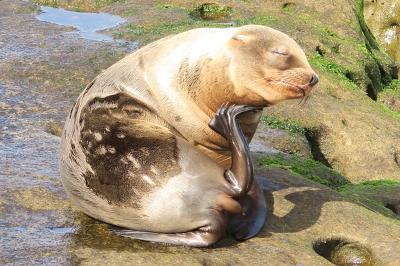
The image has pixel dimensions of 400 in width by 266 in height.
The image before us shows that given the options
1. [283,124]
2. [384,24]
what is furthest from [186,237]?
[384,24]

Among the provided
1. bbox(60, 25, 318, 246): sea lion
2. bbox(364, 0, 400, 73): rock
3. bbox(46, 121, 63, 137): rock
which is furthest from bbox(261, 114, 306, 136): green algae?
bbox(364, 0, 400, 73): rock

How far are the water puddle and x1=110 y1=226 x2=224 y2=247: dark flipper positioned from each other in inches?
242

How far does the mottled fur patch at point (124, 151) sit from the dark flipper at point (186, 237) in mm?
205

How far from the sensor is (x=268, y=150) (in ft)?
23.7

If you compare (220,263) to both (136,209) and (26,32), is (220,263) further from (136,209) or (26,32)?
(26,32)

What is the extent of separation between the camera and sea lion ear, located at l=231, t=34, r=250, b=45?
5052 millimetres

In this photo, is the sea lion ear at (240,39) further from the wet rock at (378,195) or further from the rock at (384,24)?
the rock at (384,24)

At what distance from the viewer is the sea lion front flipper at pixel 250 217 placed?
5.02m

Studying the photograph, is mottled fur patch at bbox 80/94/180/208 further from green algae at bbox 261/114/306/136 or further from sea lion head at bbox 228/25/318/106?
green algae at bbox 261/114/306/136

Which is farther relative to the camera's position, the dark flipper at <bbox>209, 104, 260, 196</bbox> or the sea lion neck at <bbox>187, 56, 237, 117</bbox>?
the sea lion neck at <bbox>187, 56, 237, 117</bbox>

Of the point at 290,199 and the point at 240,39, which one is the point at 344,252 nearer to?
the point at 290,199

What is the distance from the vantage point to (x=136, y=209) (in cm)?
482

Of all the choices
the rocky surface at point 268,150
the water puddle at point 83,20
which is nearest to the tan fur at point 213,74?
the rocky surface at point 268,150

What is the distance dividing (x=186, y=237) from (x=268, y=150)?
2.55 m
